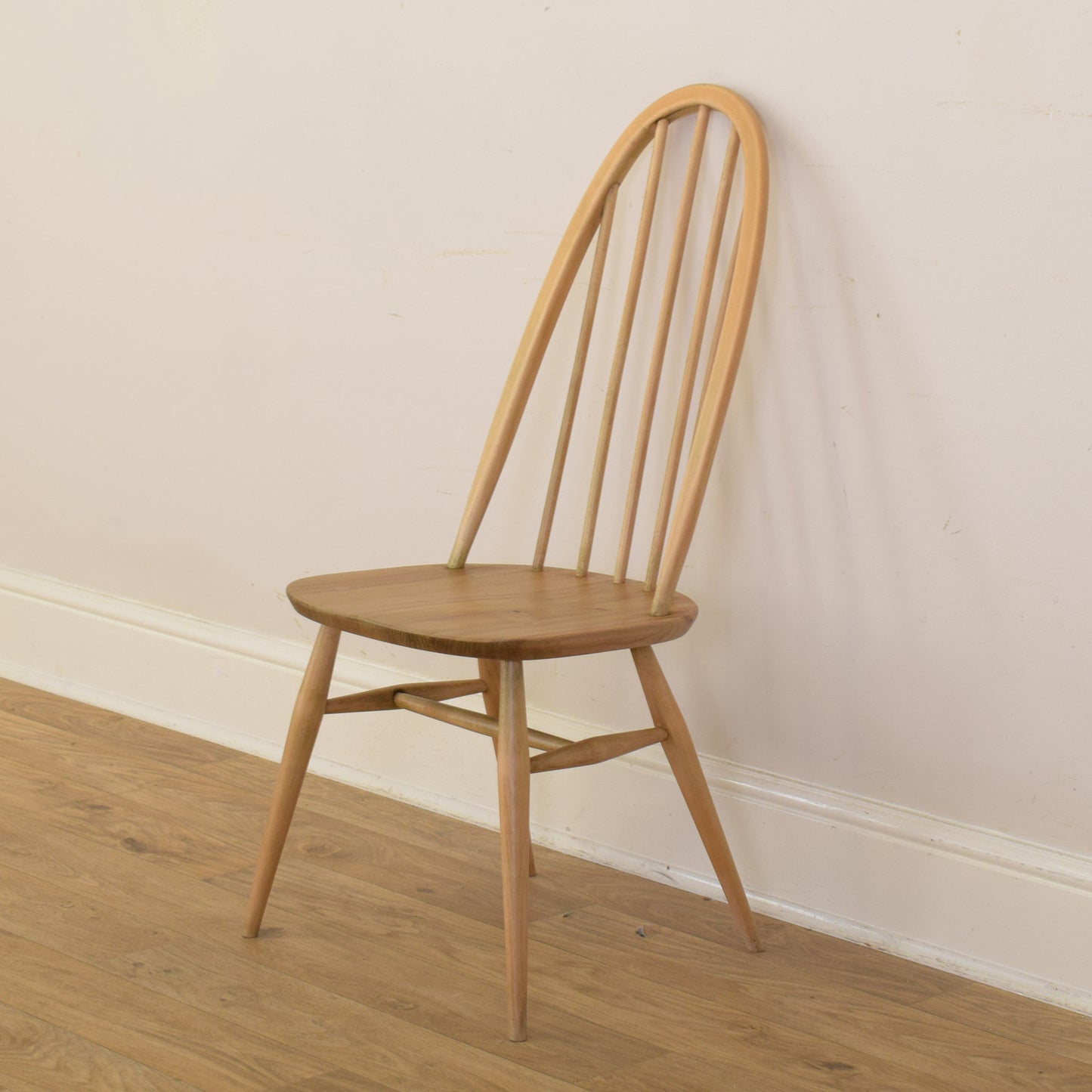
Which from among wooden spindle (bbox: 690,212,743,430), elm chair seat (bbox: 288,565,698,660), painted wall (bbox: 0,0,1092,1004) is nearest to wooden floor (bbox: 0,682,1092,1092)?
painted wall (bbox: 0,0,1092,1004)

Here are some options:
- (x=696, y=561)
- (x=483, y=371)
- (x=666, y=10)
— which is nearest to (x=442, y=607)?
(x=696, y=561)

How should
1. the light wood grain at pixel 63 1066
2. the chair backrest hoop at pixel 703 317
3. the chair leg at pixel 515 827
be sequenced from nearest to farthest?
the light wood grain at pixel 63 1066 → the chair leg at pixel 515 827 → the chair backrest hoop at pixel 703 317

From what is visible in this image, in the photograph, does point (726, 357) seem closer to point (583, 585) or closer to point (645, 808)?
point (583, 585)

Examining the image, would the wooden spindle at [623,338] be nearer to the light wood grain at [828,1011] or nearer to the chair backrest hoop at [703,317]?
the chair backrest hoop at [703,317]

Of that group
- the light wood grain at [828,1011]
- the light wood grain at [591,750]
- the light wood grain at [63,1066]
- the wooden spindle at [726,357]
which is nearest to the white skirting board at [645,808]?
the light wood grain at [828,1011]

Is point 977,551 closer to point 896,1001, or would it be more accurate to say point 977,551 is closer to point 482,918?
point 896,1001

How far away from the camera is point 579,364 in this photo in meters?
1.46

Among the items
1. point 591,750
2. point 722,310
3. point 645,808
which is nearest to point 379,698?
point 591,750

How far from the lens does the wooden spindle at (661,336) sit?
1371 millimetres

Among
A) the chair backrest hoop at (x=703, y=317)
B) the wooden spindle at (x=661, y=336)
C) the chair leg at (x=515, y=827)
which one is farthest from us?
the wooden spindle at (x=661, y=336)

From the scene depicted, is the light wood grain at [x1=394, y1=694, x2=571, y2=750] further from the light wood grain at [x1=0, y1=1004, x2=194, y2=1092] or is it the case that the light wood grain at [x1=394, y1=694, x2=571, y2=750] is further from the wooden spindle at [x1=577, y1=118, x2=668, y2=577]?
the light wood grain at [x1=0, y1=1004, x2=194, y2=1092]

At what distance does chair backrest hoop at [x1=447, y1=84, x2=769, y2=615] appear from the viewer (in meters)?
1.27

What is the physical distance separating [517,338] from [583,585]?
38 centimetres

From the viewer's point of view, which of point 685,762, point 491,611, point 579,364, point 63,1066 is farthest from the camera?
point 579,364
